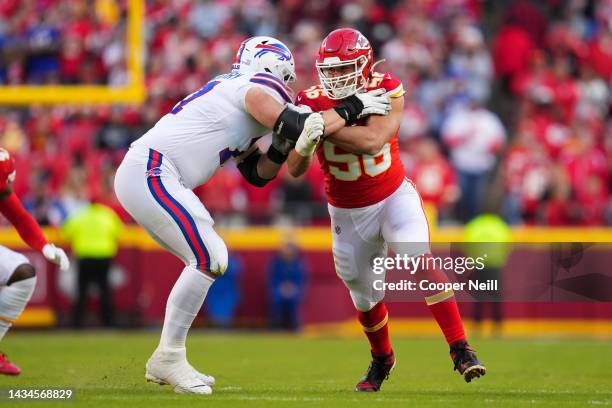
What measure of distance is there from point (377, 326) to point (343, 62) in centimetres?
168

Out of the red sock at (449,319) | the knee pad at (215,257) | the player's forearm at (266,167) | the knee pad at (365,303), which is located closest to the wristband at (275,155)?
the player's forearm at (266,167)

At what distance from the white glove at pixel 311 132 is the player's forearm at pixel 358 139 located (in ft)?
0.65

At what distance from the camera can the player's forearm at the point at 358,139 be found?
21.4 feet

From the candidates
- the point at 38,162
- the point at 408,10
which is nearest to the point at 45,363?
the point at 38,162

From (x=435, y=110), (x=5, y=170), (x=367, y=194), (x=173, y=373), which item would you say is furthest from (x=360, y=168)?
(x=435, y=110)

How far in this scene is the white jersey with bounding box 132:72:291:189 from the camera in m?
6.53

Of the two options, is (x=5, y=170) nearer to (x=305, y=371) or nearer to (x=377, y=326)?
(x=377, y=326)

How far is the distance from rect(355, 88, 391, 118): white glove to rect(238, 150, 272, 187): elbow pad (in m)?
0.78

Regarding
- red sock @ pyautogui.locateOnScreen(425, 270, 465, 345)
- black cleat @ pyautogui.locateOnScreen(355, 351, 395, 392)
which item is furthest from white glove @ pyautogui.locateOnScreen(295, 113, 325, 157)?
black cleat @ pyautogui.locateOnScreen(355, 351, 395, 392)

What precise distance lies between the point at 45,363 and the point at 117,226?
4921 mm

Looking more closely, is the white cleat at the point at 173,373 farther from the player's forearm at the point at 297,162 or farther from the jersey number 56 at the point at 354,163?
the jersey number 56 at the point at 354,163

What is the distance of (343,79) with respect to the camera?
6.73 metres

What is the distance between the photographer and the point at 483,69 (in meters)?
15.6

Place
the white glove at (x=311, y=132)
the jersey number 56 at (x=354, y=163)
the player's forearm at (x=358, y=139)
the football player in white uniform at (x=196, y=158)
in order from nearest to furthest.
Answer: the white glove at (x=311, y=132), the football player in white uniform at (x=196, y=158), the player's forearm at (x=358, y=139), the jersey number 56 at (x=354, y=163)
